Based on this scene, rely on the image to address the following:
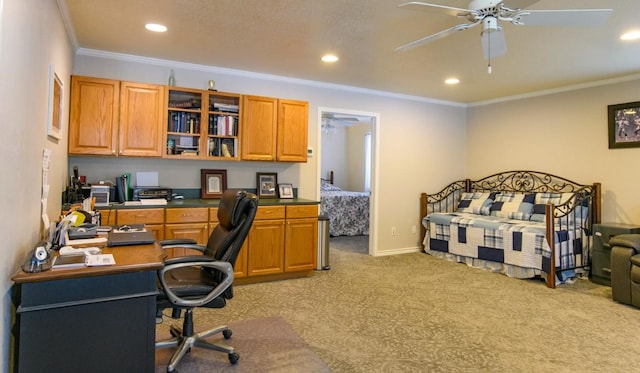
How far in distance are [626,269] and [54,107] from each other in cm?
495

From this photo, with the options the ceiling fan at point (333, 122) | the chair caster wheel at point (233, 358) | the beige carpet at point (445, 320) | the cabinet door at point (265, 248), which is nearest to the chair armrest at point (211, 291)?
the chair caster wheel at point (233, 358)

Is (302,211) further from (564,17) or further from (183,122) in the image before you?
(564,17)

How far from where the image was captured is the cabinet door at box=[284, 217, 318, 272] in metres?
4.09

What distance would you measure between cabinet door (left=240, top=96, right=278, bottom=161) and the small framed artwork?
17.6 inches

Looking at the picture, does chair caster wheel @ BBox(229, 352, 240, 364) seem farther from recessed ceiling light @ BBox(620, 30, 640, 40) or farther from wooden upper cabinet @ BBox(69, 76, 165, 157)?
recessed ceiling light @ BBox(620, 30, 640, 40)

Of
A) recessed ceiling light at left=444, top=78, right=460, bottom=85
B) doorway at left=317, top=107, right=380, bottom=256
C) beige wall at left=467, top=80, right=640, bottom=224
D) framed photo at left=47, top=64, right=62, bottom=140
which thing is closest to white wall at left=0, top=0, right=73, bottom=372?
framed photo at left=47, top=64, right=62, bottom=140

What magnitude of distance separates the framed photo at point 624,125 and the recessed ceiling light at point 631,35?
144 cm

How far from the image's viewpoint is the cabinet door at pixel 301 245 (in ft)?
13.4

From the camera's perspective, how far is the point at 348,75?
4469 mm

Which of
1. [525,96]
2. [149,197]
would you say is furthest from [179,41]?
[525,96]

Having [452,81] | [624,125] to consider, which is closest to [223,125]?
[452,81]

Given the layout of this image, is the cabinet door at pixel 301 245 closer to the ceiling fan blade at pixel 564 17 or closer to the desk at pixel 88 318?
the desk at pixel 88 318

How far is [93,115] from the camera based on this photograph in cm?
347

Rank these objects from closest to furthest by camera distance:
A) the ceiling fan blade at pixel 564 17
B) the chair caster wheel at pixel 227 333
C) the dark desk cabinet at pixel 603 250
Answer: the ceiling fan blade at pixel 564 17 < the chair caster wheel at pixel 227 333 < the dark desk cabinet at pixel 603 250
